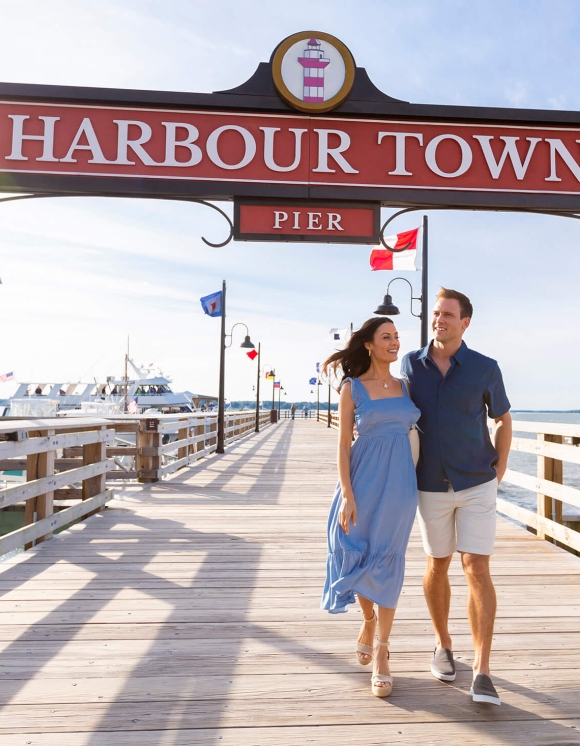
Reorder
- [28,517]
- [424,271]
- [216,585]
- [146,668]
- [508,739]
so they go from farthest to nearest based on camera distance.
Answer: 1. [424,271]
2. [28,517]
3. [216,585]
4. [146,668]
5. [508,739]

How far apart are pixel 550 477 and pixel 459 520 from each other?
11.9 ft

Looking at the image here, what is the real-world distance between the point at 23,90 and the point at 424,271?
7.45m

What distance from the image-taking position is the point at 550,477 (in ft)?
19.5

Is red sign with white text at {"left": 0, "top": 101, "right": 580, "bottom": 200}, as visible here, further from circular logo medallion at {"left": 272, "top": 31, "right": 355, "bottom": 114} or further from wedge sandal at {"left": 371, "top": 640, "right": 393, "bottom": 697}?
wedge sandal at {"left": 371, "top": 640, "right": 393, "bottom": 697}

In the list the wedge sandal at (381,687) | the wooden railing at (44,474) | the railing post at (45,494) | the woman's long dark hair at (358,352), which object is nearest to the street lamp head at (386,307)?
the wooden railing at (44,474)

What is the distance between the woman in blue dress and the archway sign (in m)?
1.22

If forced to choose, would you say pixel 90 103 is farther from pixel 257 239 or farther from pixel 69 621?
pixel 69 621

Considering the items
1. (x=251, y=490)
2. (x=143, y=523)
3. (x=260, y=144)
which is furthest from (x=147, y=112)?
(x=251, y=490)

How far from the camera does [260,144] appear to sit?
11.9ft

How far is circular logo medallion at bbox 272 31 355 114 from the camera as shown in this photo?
3.56 meters

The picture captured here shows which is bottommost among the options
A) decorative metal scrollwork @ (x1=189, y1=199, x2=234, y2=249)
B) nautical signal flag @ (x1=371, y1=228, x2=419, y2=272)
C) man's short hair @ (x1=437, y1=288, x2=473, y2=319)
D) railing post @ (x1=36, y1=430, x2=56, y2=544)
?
railing post @ (x1=36, y1=430, x2=56, y2=544)

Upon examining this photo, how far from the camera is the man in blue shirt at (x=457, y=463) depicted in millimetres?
2760

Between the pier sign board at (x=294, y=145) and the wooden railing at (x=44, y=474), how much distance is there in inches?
87.4

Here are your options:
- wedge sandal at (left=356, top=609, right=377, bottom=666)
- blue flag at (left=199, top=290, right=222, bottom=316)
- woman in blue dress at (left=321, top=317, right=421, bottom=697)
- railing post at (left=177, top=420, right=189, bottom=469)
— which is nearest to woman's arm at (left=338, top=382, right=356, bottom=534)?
woman in blue dress at (left=321, top=317, right=421, bottom=697)
